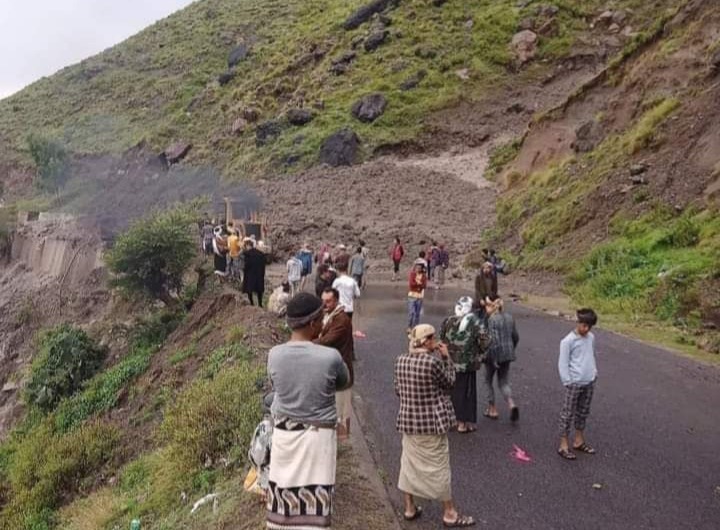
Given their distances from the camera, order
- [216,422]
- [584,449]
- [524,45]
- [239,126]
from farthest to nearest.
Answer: [239,126]
[524,45]
[216,422]
[584,449]

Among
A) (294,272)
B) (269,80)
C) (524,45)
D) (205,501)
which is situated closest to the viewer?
(205,501)

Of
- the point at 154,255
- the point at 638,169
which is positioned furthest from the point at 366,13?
the point at 154,255

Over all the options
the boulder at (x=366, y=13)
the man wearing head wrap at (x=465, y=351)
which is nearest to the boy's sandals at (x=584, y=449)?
the man wearing head wrap at (x=465, y=351)

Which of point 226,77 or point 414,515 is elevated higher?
point 226,77

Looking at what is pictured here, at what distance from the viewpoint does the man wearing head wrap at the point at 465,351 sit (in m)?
7.54

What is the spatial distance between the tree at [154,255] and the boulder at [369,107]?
29.5 m

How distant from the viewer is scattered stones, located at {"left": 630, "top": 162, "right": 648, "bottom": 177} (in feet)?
65.2

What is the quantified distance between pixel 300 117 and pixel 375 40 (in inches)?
434

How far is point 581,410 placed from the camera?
720cm

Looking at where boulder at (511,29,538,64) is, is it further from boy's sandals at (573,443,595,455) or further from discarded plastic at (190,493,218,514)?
discarded plastic at (190,493,218,514)

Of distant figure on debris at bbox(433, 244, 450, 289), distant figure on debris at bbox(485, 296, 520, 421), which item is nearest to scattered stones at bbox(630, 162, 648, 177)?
distant figure on debris at bbox(433, 244, 450, 289)

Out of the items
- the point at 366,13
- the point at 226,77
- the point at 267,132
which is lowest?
the point at 267,132

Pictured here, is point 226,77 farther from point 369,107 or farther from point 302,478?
point 302,478

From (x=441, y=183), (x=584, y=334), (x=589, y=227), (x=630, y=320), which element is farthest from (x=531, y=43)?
(x=584, y=334)
